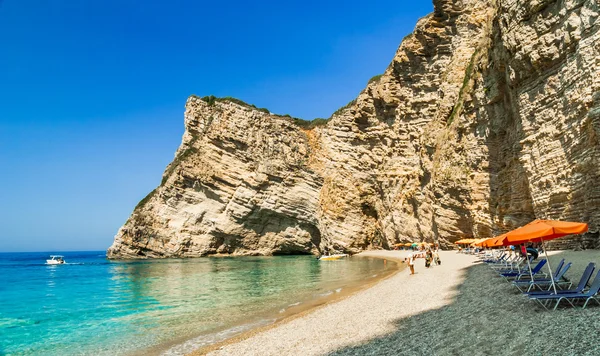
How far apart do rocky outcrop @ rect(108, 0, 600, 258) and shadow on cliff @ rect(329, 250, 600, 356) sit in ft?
46.2

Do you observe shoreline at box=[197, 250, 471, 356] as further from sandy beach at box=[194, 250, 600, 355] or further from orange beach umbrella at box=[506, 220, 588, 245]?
orange beach umbrella at box=[506, 220, 588, 245]

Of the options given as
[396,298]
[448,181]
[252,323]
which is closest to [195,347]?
[252,323]

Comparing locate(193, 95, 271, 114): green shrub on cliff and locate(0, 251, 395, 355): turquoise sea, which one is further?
locate(193, 95, 271, 114): green shrub on cliff

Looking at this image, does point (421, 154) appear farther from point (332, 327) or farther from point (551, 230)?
point (332, 327)

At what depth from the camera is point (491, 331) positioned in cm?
748

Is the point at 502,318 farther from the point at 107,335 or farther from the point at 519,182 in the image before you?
the point at 519,182

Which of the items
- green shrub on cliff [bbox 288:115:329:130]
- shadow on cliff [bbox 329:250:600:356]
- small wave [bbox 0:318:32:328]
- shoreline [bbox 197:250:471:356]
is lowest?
small wave [bbox 0:318:32:328]

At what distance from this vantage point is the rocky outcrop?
21.7 m

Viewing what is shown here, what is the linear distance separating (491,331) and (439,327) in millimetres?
1502

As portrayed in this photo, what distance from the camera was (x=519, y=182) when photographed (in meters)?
27.5

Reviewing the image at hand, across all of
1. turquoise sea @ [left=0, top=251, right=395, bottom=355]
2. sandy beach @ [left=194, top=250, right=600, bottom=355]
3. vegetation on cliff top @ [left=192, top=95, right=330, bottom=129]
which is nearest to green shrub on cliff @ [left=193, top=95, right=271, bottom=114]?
vegetation on cliff top @ [left=192, top=95, right=330, bottom=129]

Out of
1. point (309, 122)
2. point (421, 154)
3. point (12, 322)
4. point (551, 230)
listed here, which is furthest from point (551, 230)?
point (309, 122)

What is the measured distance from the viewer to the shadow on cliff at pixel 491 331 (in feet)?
20.2

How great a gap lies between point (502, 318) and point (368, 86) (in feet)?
169
